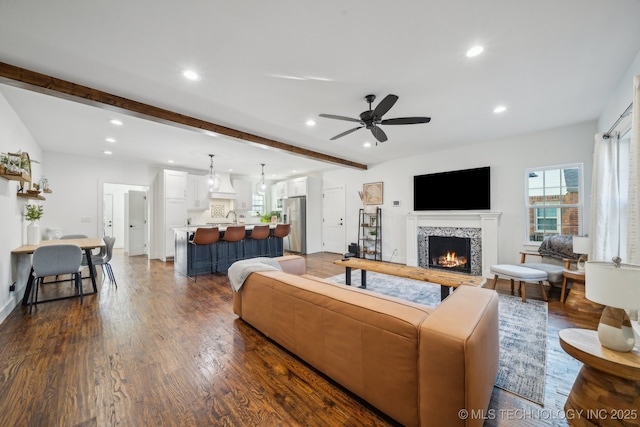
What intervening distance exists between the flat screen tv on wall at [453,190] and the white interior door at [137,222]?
25.2 ft

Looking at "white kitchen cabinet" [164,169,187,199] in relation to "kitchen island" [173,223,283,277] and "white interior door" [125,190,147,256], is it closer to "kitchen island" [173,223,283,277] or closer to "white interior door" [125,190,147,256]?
"white interior door" [125,190,147,256]

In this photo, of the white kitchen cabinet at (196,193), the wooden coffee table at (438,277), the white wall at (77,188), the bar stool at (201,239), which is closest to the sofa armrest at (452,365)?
the wooden coffee table at (438,277)

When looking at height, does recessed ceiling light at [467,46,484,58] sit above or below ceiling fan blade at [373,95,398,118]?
above

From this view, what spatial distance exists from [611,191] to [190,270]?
636 centimetres

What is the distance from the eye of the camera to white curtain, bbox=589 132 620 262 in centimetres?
277

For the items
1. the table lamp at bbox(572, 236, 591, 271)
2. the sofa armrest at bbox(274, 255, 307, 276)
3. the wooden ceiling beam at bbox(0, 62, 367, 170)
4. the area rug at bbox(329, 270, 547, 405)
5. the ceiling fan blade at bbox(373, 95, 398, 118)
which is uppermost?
the wooden ceiling beam at bbox(0, 62, 367, 170)

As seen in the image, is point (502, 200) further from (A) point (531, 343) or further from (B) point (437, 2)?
(B) point (437, 2)

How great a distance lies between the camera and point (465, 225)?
16.4 feet

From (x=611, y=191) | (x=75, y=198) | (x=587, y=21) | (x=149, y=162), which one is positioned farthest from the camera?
(x=149, y=162)

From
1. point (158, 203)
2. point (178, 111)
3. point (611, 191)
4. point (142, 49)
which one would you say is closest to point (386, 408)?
point (142, 49)

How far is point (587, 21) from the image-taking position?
5.96ft

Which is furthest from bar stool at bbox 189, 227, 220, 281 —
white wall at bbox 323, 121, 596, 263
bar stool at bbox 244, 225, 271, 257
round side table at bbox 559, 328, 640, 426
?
round side table at bbox 559, 328, 640, 426

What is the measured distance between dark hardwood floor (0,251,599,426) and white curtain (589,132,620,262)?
78cm

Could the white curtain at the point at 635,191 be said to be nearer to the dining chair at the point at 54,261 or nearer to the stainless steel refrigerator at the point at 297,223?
the dining chair at the point at 54,261
